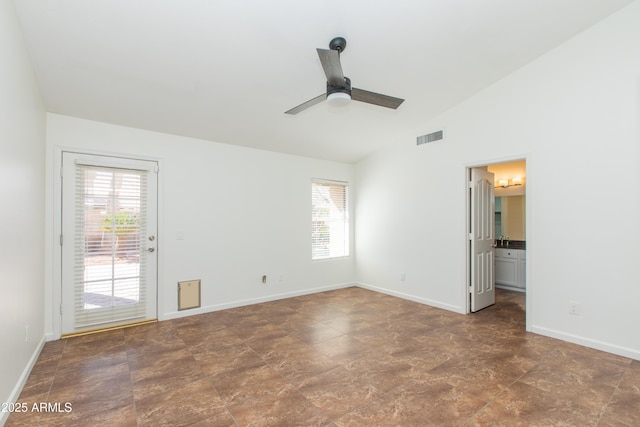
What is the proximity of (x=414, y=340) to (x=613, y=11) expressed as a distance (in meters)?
3.97

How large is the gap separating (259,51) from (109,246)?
2.97 m

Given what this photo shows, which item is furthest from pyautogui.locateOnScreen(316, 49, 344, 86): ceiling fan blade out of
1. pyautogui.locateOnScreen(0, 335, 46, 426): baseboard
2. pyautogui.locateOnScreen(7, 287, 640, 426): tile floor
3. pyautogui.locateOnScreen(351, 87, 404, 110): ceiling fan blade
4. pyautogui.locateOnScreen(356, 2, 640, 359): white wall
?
pyautogui.locateOnScreen(0, 335, 46, 426): baseboard

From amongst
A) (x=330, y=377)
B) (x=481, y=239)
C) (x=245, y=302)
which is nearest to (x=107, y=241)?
(x=245, y=302)

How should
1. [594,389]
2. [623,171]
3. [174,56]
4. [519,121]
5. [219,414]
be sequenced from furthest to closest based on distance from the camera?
[519,121] → [623,171] → [174,56] → [594,389] → [219,414]

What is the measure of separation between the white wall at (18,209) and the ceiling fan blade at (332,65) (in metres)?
2.09

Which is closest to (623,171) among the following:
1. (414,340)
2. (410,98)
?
(410,98)

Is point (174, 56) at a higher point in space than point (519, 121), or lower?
higher

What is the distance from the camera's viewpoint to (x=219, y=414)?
7.11 feet

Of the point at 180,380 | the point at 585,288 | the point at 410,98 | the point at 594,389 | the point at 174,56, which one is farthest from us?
the point at 410,98

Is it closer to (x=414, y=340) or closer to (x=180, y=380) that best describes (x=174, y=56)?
(x=180, y=380)

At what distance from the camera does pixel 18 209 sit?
2.43 metres

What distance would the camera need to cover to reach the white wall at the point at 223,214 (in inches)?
154

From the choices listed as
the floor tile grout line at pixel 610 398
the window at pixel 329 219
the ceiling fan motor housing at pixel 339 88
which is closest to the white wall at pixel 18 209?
the ceiling fan motor housing at pixel 339 88

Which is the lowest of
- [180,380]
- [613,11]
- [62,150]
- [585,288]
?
[180,380]
